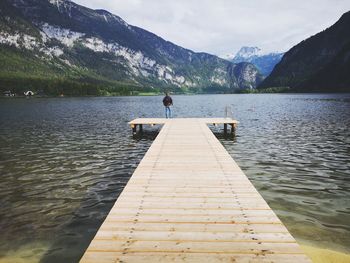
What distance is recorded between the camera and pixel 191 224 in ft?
22.1

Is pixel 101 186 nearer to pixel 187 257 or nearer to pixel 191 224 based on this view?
pixel 191 224

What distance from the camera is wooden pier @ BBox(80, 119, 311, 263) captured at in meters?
5.47

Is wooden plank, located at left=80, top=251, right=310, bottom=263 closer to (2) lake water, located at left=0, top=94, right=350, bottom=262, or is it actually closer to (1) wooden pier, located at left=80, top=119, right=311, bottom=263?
(1) wooden pier, located at left=80, top=119, right=311, bottom=263

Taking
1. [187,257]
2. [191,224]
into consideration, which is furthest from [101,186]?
[187,257]

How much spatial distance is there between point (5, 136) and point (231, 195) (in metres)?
29.8

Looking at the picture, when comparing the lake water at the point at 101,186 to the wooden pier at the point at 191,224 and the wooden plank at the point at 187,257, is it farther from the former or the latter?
the wooden plank at the point at 187,257

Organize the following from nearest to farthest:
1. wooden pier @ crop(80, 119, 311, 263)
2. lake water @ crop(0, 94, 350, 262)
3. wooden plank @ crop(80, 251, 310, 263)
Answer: wooden plank @ crop(80, 251, 310, 263) < wooden pier @ crop(80, 119, 311, 263) < lake water @ crop(0, 94, 350, 262)

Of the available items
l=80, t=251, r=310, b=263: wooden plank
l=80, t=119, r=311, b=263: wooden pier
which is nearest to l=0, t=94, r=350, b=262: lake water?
l=80, t=119, r=311, b=263: wooden pier

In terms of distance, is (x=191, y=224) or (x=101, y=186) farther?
(x=101, y=186)

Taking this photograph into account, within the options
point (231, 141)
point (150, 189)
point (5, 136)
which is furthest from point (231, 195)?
point (5, 136)

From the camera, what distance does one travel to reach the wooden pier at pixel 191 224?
547 cm

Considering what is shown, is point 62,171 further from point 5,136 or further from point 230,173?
point 5,136

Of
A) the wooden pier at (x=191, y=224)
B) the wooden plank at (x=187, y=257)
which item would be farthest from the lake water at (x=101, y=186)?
the wooden plank at (x=187, y=257)

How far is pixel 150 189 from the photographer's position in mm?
9180
